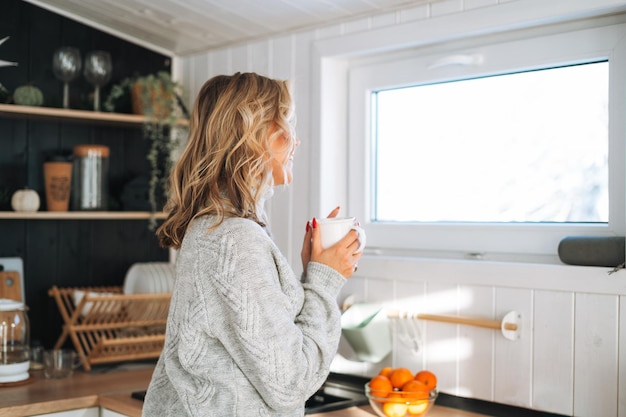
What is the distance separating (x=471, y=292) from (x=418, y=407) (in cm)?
32

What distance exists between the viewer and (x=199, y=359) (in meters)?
1.38

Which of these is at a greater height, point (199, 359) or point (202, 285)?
point (202, 285)

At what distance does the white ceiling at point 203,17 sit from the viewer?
222cm

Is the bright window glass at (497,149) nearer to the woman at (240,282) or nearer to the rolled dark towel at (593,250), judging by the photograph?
the rolled dark towel at (593,250)

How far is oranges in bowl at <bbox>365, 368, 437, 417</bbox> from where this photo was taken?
6.12 feet

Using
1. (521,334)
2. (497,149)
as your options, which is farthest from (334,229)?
(497,149)

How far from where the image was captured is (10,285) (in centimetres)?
251

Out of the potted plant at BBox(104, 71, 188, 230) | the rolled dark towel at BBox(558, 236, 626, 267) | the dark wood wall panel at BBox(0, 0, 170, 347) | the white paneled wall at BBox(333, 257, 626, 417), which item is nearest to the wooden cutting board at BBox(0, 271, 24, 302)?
the dark wood wall panel at BBox(0, 0, 170, 347)

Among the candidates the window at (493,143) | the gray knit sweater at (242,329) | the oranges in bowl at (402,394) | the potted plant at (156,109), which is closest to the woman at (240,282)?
the gray knit sweater at (242,329)

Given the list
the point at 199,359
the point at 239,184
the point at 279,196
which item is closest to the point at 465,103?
the point at 279,196

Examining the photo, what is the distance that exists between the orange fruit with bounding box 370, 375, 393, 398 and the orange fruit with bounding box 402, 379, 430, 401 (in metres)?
0.04

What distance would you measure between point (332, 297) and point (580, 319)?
665mm

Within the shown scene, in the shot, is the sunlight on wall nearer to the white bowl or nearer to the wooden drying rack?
the wooden drying rack

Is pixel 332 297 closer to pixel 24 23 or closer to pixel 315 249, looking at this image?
pixel 315 249
